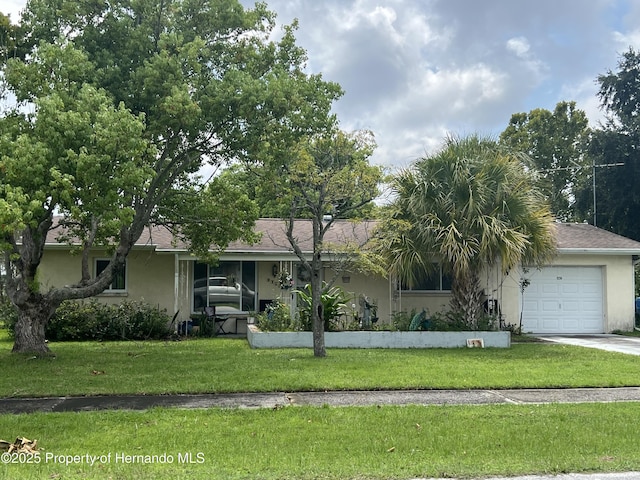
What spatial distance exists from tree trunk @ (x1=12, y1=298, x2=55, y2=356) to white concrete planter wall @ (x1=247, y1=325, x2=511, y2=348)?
14.8 ft

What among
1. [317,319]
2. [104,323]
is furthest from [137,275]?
[317,319]

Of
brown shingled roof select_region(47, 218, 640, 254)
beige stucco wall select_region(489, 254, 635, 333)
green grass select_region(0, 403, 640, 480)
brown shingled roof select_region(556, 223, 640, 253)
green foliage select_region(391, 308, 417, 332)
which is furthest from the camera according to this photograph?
beige stucco wall select_region(489, 254, 635, 333)

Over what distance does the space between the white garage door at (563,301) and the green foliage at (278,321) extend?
7.64 m

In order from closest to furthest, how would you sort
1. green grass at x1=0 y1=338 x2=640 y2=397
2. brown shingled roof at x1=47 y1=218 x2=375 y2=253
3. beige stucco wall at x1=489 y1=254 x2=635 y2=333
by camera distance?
green grass at x1=0 y1=338 x2=640 y2=397 → brown shingled roof at x1=47 y1=218 x2=375 y2=253 → beige stucco wall at x1=489 y1=254 x2=635 y2=333

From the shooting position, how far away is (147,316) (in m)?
16.4

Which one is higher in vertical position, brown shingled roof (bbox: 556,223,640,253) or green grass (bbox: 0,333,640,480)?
brown shingled roof (bbox: 556,223,640,253)

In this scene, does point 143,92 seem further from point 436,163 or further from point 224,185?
point 436,163

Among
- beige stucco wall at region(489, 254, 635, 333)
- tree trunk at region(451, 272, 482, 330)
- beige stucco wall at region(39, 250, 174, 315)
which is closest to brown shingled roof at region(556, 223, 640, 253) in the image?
beige stucco wall at region(489, 254, 635, 333)

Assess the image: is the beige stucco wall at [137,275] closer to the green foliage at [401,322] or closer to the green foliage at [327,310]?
the green foliage at [327,310]

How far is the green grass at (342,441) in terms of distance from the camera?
5.05m

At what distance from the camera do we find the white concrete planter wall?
1399cm

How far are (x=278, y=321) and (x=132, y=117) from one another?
6.65 metres

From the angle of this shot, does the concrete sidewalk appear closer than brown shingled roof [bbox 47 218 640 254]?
Yes

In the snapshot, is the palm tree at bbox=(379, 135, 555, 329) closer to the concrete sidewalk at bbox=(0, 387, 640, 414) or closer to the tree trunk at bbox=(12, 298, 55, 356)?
the concrete sidewalk at bbox=(0, 387, 640, 414)
